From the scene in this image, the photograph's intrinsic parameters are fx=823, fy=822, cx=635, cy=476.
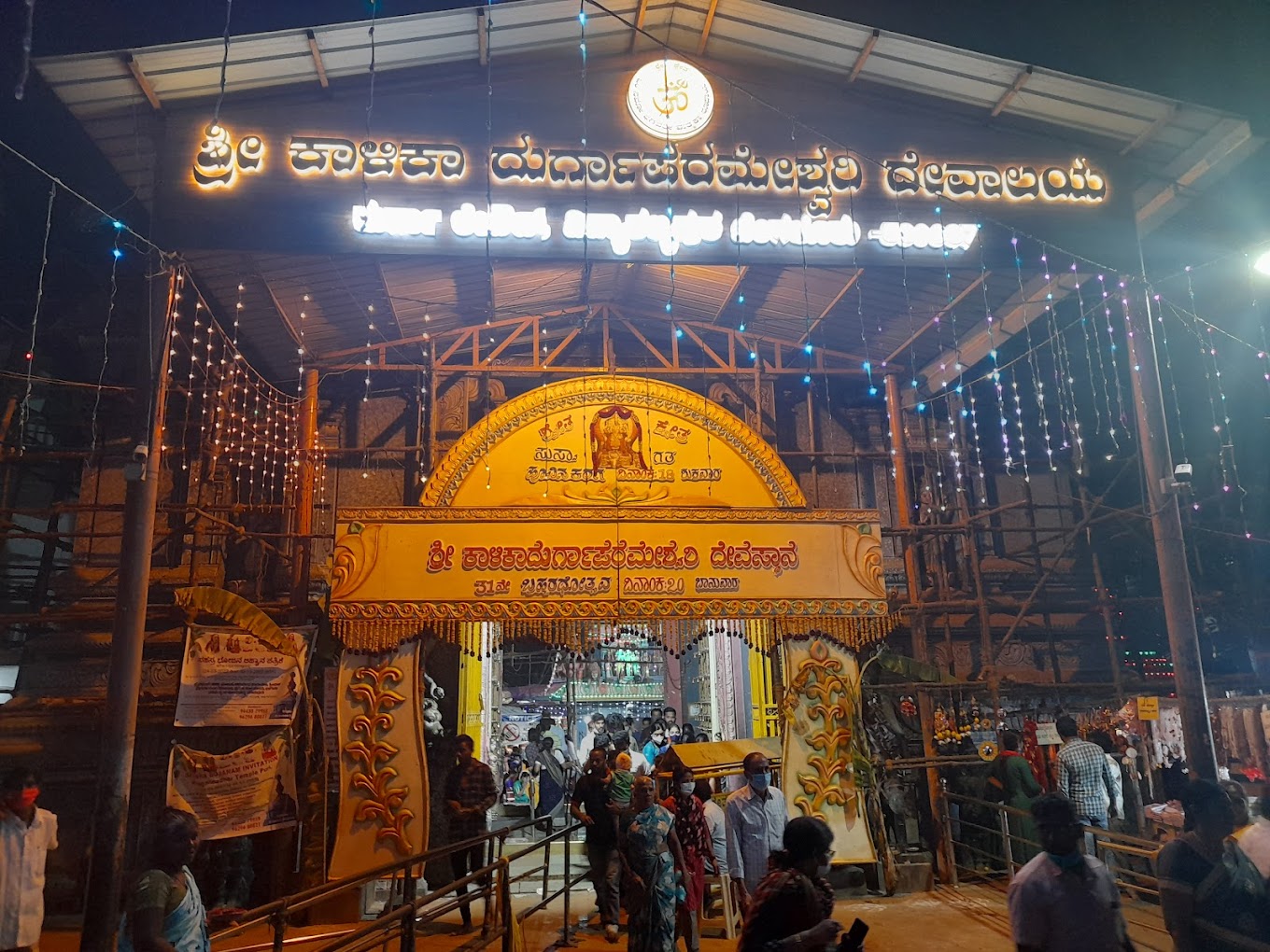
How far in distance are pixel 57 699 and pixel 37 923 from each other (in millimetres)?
4444

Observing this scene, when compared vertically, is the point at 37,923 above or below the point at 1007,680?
below

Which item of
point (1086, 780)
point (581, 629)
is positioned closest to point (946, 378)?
point (1086, 780)

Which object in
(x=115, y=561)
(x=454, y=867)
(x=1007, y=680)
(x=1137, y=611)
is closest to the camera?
(x=454, y=867)

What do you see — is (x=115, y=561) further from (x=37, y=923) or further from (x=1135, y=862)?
(x=1135, y=862)

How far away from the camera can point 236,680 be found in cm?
848

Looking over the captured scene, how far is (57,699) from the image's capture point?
360 inches

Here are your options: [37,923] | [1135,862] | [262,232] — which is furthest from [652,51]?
→ [1135,862]

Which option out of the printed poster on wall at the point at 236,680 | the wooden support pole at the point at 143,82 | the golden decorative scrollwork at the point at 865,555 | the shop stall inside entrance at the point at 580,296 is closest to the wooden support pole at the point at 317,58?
the shop stall inside entrance at the point at 580,296

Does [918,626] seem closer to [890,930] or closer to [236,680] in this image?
[890,930]

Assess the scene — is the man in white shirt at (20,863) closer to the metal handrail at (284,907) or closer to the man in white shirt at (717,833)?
the metal handrail at (284,907)

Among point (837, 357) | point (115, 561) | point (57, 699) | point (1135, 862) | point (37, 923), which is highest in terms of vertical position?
point (837, 357)

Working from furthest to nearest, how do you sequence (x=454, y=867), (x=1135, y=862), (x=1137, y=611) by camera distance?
(x=1137, y=611)
(x=1135, y=862)
(x=454, y=867)

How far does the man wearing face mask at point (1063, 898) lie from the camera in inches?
133

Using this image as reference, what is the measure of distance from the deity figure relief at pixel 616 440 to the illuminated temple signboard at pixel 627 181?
2.15 meters
